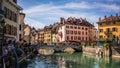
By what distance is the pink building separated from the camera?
5084 inches


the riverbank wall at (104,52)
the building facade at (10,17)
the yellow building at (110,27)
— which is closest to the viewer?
the building facade at (10,17)

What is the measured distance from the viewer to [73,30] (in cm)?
13112

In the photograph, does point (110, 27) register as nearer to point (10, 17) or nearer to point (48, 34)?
point (10, 17)

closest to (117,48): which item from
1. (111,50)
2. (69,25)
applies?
(111,50)

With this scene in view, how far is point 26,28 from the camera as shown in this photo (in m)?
143

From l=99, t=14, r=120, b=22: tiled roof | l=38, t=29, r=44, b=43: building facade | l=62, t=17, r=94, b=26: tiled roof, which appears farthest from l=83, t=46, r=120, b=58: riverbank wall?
l=38, t=29, r=44, b=43: building facade

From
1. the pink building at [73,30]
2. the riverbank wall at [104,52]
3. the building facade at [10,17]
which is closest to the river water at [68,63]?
the building facade at [10,17]

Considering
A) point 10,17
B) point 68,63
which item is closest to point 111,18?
point 68,63

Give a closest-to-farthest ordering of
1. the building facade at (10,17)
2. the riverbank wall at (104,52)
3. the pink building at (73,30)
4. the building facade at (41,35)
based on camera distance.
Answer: the building facade at (10,17) < the riverbank wall at (104,52) < the pink building at (73,30) < the building facade at (41,35)

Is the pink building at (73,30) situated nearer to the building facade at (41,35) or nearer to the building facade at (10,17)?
the building facade at (41,35)

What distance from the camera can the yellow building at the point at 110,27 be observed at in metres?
95.0

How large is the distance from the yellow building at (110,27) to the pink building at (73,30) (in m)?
28.2

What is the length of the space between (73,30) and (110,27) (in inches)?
1388

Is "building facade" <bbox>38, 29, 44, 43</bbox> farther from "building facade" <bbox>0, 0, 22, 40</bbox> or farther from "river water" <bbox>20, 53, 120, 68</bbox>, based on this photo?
"building facade" <bbox>0, 0, 22, 40</bbox>
